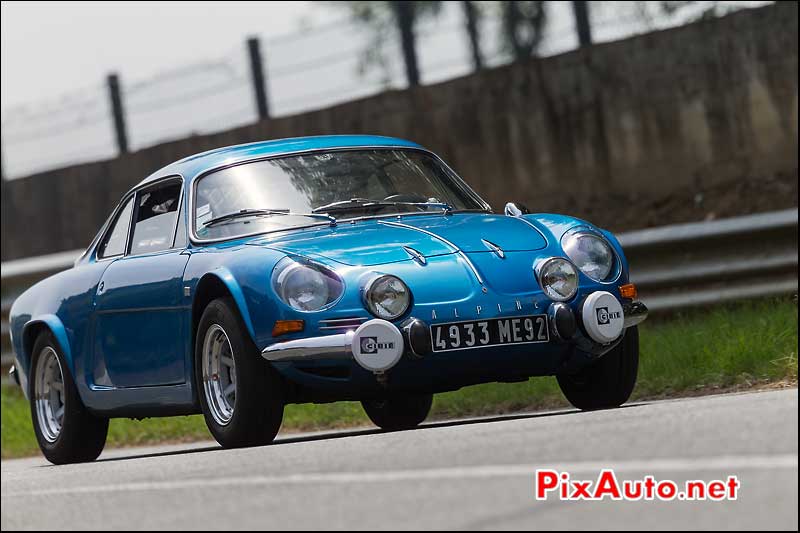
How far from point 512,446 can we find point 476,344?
149 centimetres

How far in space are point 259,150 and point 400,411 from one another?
1.75 meters

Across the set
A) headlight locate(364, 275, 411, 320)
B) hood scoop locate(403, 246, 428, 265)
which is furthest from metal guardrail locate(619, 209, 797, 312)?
headlight locate(364, 275, 411, 320)

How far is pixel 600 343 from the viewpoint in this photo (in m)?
7.10

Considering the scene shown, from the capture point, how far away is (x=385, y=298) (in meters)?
6.75

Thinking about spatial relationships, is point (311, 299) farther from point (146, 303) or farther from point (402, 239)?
point (146, 303)

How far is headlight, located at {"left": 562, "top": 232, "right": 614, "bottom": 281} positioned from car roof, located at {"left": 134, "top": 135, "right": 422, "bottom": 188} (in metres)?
1.53

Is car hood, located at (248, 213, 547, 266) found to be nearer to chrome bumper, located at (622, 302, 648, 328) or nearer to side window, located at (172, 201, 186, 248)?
chrome bumper, located at (622, 302, 648, 328)

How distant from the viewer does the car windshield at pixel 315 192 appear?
7781 millimetres

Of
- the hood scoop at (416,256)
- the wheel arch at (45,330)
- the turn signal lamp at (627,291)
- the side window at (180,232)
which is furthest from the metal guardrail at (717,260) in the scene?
the hood scoop at (416,256)

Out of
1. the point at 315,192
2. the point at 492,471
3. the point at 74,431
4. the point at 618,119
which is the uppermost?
the point at 618,119

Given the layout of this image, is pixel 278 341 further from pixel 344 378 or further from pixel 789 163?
pixel 789 163

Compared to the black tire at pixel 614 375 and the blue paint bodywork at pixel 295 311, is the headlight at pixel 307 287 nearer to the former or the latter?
the blue paint bodywork at pixel 295 311

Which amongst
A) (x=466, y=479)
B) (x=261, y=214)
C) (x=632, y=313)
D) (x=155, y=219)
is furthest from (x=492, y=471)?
(x=155, y=219)

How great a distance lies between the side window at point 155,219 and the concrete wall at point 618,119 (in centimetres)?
614
